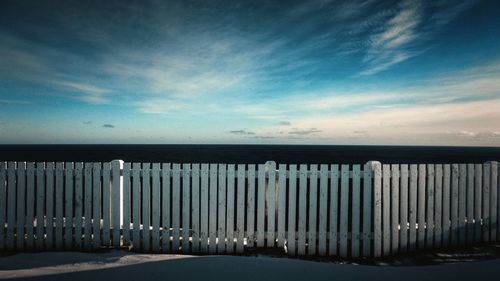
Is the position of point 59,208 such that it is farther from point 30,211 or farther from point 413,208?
point 413,208

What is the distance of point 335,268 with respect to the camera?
3496 mm

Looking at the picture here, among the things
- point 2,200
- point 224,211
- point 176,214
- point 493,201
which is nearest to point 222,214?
point 224,211

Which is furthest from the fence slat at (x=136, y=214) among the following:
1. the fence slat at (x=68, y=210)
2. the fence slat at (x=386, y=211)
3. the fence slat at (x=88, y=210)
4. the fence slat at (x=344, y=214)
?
the fence slat at (x=386, y=211)

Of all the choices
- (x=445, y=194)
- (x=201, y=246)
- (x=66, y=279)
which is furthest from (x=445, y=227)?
(x=66, y=279)

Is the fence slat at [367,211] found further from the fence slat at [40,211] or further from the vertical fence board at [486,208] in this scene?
the fence slat at [40,211]

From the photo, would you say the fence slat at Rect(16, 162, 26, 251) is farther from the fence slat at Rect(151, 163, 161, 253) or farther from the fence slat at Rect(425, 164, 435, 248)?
the fence slat at Rect(425, 164, 435, 248)

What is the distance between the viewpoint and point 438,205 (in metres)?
4.90

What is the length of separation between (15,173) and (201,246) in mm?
3419

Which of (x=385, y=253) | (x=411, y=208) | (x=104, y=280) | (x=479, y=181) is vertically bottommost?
(x=385, y=253)

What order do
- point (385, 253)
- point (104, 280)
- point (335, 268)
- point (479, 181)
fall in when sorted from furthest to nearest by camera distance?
point (479, 181)
point (385, 253)
point (335, 268)
point (104, 280)

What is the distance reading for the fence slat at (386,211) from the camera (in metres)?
4.67

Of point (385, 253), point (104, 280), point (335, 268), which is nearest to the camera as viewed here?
point (104, 280)

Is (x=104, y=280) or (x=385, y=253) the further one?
(x=385, y=253)

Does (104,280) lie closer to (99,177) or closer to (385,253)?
(99,177)
